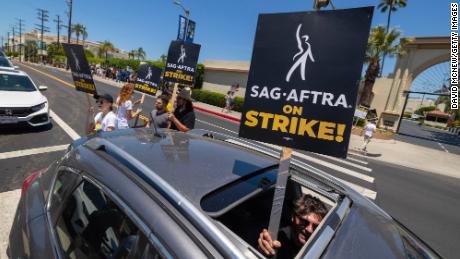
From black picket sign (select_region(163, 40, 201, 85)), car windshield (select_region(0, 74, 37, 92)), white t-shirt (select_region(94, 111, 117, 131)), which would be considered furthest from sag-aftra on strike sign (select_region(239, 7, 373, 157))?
car windshield (select_region(0, 74, 37, 92))

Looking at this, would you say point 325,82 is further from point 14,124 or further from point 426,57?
point 426,57

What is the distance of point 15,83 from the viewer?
7.59m

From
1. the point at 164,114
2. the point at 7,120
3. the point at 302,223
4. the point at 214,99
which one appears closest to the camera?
the point at 302,223

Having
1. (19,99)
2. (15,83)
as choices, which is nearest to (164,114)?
(19,99)

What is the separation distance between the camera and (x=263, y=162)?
2223 mm

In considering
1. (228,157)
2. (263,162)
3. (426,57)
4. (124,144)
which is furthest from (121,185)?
(426,57)

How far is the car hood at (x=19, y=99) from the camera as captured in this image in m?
6.50

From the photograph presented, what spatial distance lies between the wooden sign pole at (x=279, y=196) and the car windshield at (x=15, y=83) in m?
8.40

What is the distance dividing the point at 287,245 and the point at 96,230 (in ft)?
4.27

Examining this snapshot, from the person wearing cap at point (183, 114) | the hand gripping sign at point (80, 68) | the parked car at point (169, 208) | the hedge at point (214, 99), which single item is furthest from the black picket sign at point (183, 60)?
the hedge at point (214, 99)

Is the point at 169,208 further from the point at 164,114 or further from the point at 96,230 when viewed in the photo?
the point at 164,114

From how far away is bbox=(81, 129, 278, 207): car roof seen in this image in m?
1.51

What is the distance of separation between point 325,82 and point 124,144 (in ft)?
4.75

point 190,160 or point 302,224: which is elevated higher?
point 190,160
